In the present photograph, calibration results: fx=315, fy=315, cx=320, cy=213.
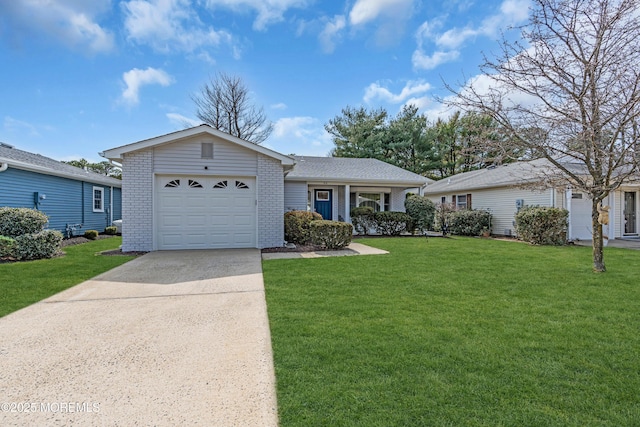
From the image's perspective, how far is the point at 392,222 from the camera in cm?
1448

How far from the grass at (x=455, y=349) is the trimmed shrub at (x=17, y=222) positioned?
8809mm

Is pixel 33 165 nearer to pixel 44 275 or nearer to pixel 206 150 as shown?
pixel 206 150

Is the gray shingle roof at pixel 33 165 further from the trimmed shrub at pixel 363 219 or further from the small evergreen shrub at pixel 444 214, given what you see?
the small evergreen shrub at pixel 444 214

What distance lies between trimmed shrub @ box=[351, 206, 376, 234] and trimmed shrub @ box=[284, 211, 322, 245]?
351cm

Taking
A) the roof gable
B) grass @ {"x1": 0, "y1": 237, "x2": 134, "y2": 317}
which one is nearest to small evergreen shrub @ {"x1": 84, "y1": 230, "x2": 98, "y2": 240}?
grass @ {"x1": 0, "y1": 237, "x2": 134, "y2": 317}

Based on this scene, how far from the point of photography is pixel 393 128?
28.2 metres

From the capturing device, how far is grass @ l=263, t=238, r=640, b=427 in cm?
211

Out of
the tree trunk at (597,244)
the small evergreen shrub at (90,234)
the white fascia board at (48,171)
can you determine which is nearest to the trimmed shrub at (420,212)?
the tree trunk at (597,244)

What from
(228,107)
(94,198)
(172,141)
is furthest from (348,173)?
(228,107)

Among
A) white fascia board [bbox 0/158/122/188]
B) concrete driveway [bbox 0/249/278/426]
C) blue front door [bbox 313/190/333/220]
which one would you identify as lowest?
concrete driveway [bbox 0/249/278/426]

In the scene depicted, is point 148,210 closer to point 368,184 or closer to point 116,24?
point 116,24

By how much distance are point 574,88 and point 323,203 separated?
1075 centimetres

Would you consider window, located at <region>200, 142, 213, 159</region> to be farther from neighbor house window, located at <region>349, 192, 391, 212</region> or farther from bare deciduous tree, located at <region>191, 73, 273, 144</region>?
bare deciduous tree, located at <region>191, 73, 273, 144</region>

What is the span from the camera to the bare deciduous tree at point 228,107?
24750 mm
